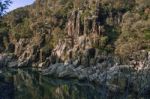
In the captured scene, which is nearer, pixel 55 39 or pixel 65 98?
pixel 65 98

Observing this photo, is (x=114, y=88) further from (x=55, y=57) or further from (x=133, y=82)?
(x=55, y=57)

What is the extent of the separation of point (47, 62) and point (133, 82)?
2930 inches

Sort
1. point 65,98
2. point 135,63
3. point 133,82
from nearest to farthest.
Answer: point 65,98
point 133,82
point 135,63

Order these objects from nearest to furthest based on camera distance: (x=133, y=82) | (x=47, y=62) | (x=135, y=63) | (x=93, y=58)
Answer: (x=133, y=82) < (x=135, y=63) < (x=93, y=58) < (x=47, y=62)

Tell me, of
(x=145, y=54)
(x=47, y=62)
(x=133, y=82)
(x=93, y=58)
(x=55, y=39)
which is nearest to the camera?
(x=133, y=82)

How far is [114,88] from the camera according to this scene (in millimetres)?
94875

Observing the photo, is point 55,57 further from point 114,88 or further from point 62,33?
point 114,88

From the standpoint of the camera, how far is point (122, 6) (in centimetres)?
19925

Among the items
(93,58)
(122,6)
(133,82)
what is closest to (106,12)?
(122,6)

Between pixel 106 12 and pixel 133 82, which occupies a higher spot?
pixel 106 12

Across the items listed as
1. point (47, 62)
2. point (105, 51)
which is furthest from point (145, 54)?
point (47, 62)

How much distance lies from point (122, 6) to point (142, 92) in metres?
112

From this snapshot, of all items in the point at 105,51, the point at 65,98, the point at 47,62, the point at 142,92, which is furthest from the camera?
the point at 47,62

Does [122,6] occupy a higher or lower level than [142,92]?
higher
